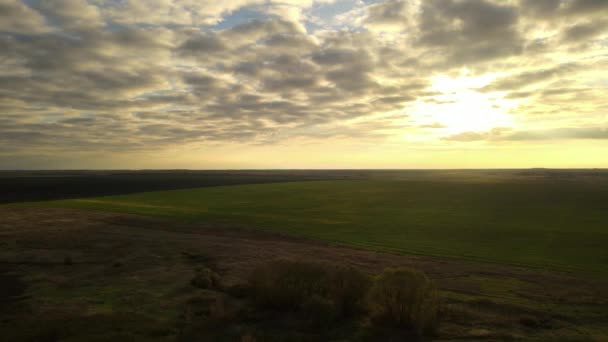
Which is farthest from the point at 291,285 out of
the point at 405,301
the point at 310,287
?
the point at 405,301

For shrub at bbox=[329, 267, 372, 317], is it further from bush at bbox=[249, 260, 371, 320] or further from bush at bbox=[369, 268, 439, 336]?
bush at bbox=[369, 268, 439, 336]

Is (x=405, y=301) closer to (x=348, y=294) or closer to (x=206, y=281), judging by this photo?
(x=348, y=294)

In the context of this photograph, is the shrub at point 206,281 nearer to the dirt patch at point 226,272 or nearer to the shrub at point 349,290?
the dirt patch at point 226,272

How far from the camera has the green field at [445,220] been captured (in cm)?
2762

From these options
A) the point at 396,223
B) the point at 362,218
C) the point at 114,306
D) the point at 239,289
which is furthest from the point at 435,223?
the point at 114,306

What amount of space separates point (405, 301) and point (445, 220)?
31.0 metres

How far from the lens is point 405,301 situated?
1406 centimetres

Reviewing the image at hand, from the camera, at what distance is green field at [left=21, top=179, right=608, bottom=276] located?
90.6 feet

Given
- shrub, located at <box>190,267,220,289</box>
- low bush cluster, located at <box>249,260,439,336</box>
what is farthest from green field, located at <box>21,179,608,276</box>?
shrub, located at <box>190,267,220,289</box>

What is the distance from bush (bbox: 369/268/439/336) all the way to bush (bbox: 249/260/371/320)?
1189 mm

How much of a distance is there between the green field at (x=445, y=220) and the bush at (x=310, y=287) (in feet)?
43.7

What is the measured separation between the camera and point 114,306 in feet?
51.2

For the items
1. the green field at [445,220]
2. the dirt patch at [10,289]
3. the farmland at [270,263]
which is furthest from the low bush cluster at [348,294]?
the green field at [445,220]

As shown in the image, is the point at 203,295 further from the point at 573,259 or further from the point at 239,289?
the point at 573,259
